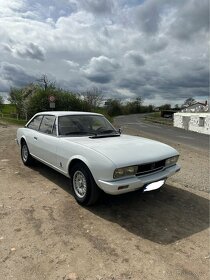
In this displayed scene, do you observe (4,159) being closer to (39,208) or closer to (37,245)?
(39,208)

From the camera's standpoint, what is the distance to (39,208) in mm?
4336

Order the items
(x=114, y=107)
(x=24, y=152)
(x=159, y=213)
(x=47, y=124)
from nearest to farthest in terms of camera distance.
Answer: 1. (x=159, y=213)
2. (x=47, y=124)
3. (x=24, y=152)
4. (x=114, y=107)

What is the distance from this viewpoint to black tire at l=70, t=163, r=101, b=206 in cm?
411

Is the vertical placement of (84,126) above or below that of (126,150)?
above

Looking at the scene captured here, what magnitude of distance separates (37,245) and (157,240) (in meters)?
1.51

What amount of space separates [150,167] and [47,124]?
8.52 feet

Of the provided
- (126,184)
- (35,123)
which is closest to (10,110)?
(35,123)

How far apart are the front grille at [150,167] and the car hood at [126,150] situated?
3.1 inches

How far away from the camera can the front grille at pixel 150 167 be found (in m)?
4.05

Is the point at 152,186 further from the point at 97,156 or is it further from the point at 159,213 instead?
the point at 97,156

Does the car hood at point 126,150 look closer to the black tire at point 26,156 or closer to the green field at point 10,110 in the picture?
the black tire at point 26,156

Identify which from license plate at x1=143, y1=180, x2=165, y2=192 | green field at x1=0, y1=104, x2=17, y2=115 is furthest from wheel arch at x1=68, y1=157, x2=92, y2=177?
green field at x1=0, y1=104, x2=17, y2=115

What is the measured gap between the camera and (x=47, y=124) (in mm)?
5773

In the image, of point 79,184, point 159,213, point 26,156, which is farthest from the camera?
point 26,156
